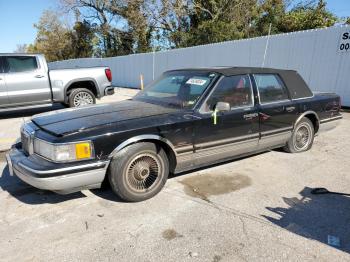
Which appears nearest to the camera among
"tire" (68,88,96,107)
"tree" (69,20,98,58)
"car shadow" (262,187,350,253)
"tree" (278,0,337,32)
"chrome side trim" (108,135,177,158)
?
"car shadow" (262,187,350,253)

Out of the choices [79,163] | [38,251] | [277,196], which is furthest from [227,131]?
[38,251]

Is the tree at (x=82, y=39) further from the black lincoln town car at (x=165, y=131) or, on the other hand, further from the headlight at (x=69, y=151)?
the headlight at (x=69, y=151)

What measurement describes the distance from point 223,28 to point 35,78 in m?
17.8

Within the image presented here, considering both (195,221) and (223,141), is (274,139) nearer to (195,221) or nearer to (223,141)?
(223,141)

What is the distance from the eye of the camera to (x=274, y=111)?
4.91m

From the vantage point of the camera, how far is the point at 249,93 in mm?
4691

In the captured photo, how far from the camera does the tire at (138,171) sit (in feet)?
11.4

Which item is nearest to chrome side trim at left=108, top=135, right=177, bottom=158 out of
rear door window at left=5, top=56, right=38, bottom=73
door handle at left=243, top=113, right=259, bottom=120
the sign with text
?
door handle at left=243, top=113, right=259, bottom=120

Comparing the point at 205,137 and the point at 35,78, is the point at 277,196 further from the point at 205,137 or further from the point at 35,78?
the point at 35,78

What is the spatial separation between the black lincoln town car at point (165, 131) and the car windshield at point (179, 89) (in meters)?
0.02

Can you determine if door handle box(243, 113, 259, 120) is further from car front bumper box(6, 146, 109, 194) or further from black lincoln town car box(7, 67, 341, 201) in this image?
car front bumper box(6, 146, 109, 194)

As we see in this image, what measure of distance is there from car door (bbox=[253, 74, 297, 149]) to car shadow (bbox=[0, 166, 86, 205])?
2806 mm

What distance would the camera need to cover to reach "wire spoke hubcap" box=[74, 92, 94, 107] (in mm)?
9719

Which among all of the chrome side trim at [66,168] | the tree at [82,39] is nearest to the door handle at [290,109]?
the chrome side trim at [66,168]
